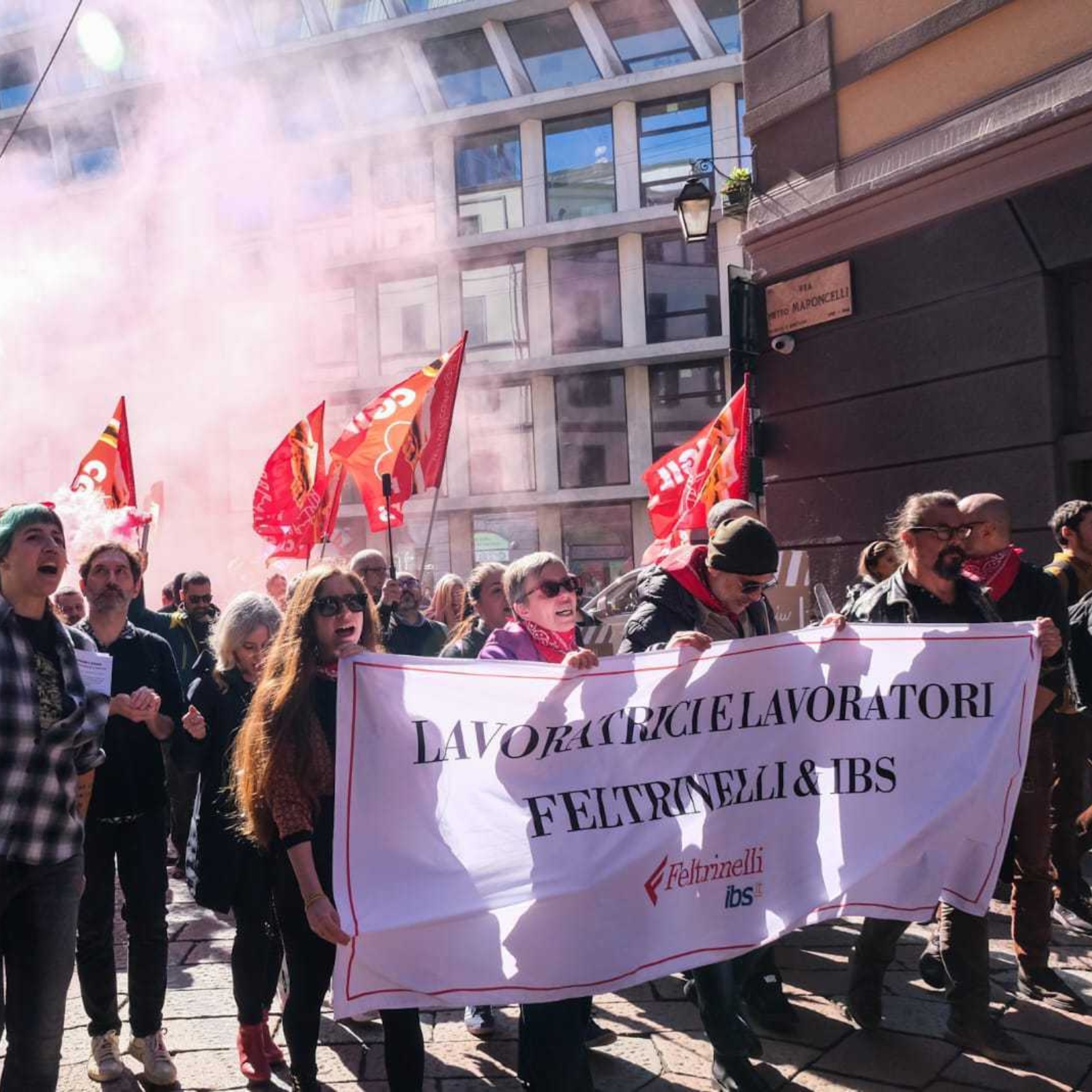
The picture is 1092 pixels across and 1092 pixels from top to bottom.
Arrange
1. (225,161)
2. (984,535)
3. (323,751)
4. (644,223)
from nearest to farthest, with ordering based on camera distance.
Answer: (323,751) < (984,535) < (644,223) < (225,161)

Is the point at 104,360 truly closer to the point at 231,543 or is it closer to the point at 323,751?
the point at 231,543

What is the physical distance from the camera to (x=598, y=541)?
2731 cm

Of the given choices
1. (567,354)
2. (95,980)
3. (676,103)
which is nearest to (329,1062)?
(95,980)

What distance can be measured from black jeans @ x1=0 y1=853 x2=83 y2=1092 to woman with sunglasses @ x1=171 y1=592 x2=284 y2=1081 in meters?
0.80

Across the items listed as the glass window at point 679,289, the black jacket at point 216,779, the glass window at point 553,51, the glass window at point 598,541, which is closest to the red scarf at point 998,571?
the black jacket at point 216,779

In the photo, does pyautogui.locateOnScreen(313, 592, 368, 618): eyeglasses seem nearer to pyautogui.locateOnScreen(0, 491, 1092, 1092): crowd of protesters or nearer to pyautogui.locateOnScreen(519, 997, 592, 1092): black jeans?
pyautogui.locateOnScreen(0, 491, 1092, 1092): crowd of protesters

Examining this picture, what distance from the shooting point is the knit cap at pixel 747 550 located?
388 centimetres

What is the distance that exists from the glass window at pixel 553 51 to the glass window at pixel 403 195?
3240 mm

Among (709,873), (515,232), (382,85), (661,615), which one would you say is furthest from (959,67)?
(382,85)

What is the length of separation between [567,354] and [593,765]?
80.7 ft

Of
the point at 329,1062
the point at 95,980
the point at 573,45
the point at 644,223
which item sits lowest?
the point at 329,1062

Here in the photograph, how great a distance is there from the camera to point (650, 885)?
11.3 ft

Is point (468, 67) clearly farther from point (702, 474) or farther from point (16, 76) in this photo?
point (702, 474)

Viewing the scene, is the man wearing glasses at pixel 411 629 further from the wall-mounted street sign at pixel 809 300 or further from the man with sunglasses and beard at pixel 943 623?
the wall-mounted street sign at pixel 809 300
